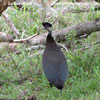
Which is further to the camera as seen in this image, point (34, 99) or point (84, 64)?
point (84, 64)

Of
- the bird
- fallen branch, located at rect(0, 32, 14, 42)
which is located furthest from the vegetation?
fallen branch, located at rect(0, 32, 14, 42)

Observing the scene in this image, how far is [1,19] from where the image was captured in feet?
25.2

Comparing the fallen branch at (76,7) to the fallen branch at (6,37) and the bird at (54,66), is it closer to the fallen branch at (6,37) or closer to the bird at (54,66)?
the fallen branch at (6,37)

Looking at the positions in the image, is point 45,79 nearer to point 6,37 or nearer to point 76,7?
point 6,37

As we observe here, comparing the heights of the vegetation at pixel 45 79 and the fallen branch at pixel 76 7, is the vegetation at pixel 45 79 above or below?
below

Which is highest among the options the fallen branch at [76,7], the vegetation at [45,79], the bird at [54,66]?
the fallen branch at [76,7]

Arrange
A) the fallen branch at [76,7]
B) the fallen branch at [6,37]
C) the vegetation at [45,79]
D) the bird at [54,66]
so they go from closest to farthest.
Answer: the bird at [54,66] → the vegetation at [45,79] → the fallen branch at [6,37] → the fallen branch at [76,7]

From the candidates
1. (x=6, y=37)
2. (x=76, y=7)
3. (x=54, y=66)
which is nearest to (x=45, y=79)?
(x=54, y=66)

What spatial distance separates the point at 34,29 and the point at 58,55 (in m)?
2.92

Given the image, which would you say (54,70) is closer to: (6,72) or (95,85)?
(95,85)

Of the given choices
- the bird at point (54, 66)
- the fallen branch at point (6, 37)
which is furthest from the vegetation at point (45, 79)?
the fallen branch at point (6, 37)

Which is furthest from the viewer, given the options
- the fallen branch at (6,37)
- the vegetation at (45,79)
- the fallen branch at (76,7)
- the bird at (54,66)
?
the fallen branch at (76,7)

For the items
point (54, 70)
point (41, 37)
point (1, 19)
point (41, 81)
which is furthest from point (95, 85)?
point (1, 19)

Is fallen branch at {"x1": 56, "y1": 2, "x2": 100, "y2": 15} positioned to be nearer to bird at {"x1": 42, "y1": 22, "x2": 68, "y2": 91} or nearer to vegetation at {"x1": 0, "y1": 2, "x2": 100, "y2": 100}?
vegetation at {"x1": 0, "y1": 2, "x2": 100, "y2": 100}
